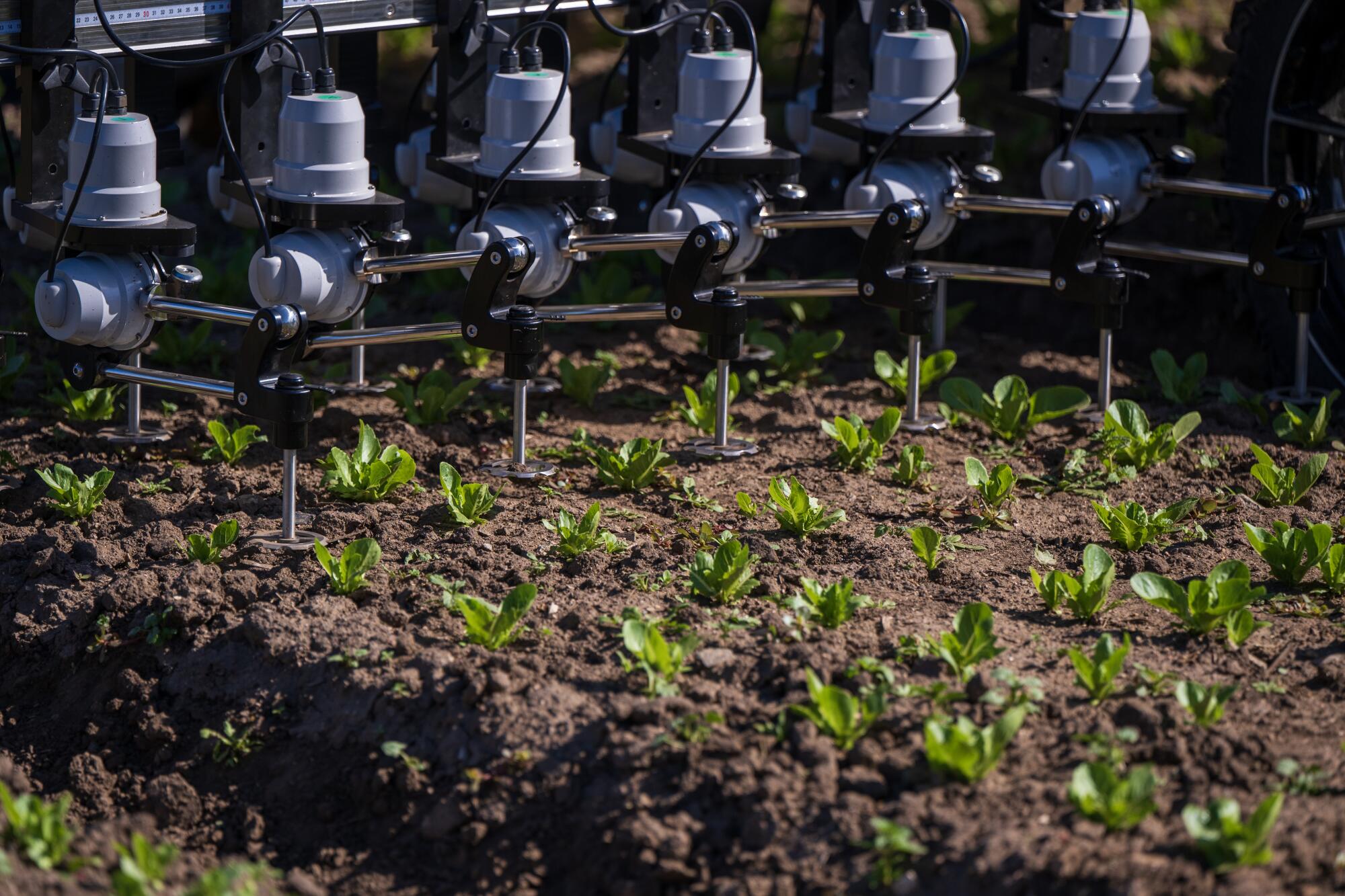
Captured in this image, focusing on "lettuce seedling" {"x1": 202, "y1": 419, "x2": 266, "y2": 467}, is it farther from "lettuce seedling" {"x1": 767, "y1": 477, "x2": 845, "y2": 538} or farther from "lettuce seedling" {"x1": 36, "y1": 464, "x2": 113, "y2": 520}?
"lettuce seedling" {"x1": 767, "y1": 477, "x2": 845, "y2": 538}

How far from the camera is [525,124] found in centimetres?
427

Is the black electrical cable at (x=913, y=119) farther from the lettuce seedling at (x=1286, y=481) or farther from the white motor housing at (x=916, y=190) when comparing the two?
the lettuce seedling at (x=1286, y=481)

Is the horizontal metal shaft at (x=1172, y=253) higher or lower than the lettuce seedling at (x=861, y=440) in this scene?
higher

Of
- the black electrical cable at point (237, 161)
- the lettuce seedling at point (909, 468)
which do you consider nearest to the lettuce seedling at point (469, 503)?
the black electrical cable at point (237, 161)

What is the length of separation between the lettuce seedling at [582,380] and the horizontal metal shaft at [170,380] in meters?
1.11

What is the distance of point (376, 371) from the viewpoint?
5.03 m

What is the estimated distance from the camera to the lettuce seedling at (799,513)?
3773 mm

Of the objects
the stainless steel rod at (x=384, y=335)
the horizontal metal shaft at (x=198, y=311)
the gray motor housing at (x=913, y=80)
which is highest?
the gray motor housing at (x=913, y=80)

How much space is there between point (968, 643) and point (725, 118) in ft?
6.33

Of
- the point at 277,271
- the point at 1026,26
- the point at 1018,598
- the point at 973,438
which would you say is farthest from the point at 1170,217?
the point at 277,271

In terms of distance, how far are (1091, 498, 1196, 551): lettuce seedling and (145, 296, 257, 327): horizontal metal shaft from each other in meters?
1.97

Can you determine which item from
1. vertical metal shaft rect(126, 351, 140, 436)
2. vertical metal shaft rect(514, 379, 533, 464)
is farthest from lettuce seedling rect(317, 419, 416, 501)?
vertical metal shaft rect(126, 351, 140, 436)

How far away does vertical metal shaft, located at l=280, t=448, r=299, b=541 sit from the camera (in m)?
3.61

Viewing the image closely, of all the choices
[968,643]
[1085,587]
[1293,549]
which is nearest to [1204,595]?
[1085,587]
